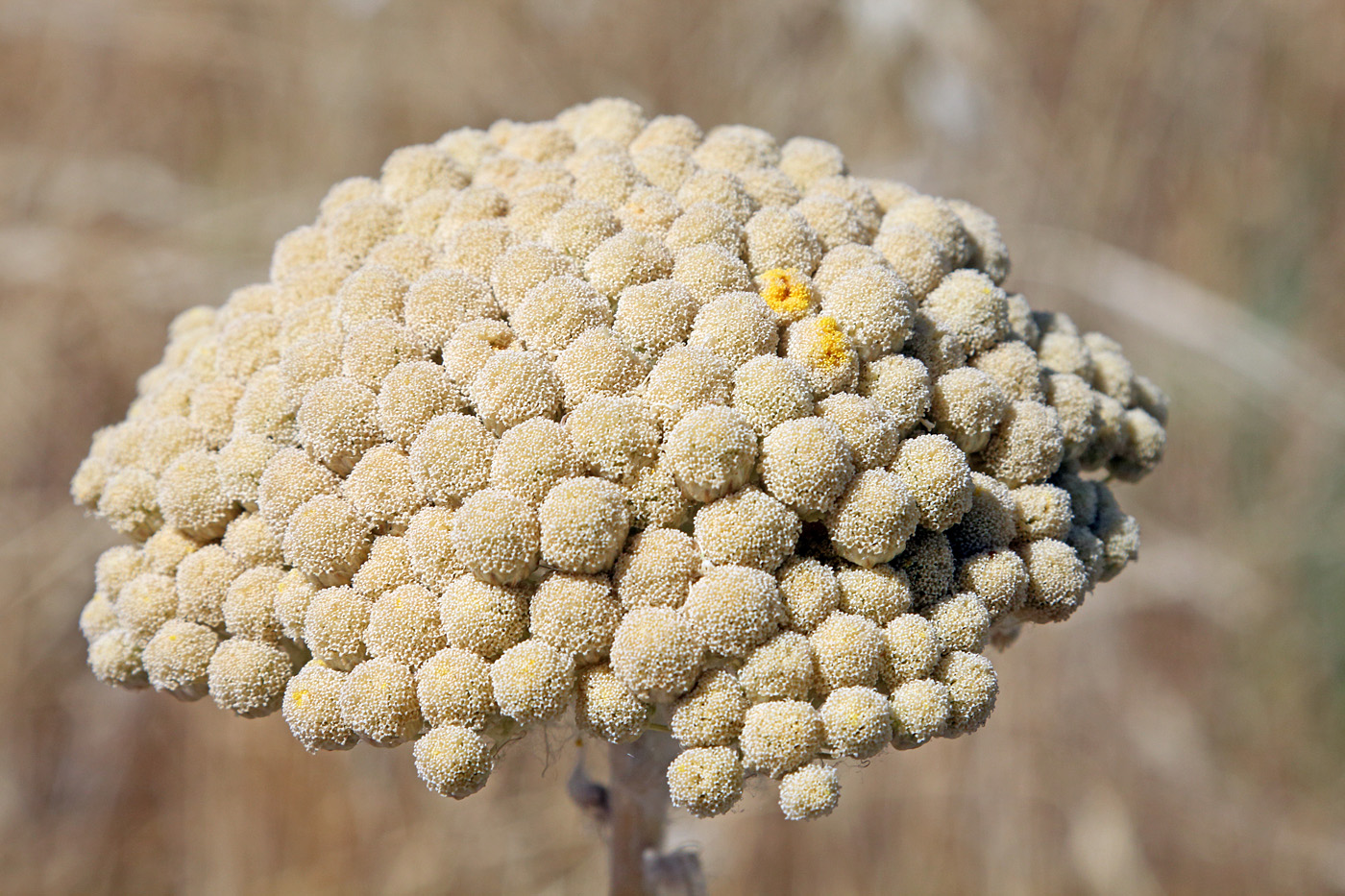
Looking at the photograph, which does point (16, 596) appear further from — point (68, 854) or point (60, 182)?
point (60, 182)

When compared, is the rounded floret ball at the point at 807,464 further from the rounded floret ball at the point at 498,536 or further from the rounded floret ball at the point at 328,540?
the rounded floret ball at the point at 328,540

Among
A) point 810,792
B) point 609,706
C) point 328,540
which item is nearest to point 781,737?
point 810,792

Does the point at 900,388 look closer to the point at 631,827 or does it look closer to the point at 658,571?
the point at 658,571

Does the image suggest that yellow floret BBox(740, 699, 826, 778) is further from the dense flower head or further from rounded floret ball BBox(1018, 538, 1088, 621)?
rounded floret ball BBox(1018, 538, 1088, 621)

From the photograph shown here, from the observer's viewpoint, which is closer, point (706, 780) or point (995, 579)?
point (706, 780)

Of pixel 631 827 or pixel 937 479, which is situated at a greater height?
pixel 937 479

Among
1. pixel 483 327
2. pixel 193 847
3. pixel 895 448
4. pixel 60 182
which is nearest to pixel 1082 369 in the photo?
pixel 895 448
